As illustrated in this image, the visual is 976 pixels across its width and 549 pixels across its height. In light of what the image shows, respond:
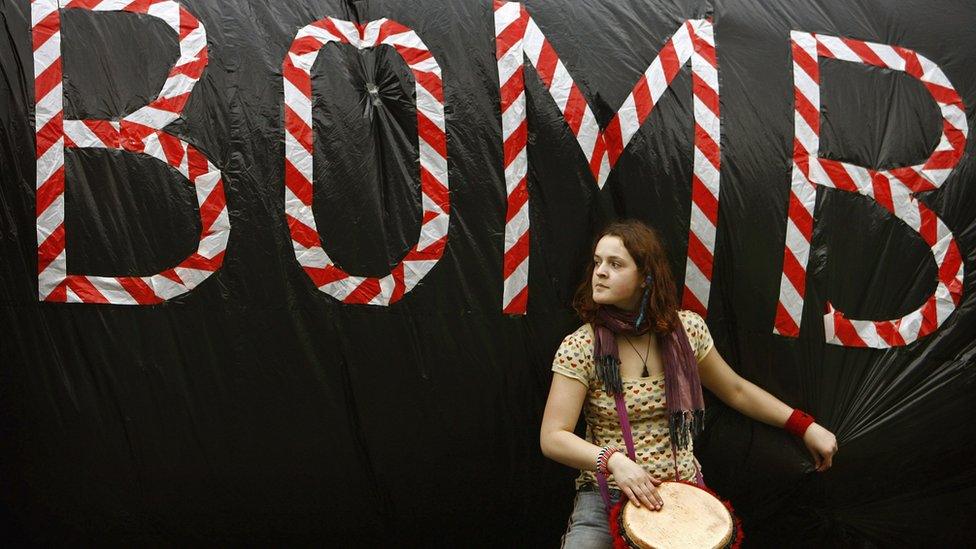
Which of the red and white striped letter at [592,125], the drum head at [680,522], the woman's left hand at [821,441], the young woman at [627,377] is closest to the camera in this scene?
the drum head at [680,522]

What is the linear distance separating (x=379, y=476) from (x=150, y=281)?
44.6 inches

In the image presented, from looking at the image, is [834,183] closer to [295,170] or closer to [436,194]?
[436,194]

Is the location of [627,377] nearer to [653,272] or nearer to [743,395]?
[653,272]

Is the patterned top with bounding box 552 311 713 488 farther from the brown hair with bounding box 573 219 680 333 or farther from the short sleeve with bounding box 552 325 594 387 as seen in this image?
the brown hair with bounding box 573 219 680 333

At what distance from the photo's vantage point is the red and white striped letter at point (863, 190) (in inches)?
137

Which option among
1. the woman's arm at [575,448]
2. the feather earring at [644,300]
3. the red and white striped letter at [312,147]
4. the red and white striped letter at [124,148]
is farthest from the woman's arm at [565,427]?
the red and white striped letter at [124,148]

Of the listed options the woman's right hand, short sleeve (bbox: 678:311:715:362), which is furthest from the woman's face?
the woman's right hand

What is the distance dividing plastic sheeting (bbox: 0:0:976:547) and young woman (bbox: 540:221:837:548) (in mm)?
456

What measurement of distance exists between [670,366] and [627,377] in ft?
0.49

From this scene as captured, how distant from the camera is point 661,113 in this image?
3441 mm

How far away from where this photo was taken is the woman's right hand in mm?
2641

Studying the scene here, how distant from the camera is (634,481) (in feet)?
8.66

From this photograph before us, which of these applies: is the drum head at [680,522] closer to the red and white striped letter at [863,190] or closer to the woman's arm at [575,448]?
the woman's arm at [575,448]

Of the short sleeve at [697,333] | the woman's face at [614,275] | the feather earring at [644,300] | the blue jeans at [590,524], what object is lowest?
the blue jeans at [590,524]
